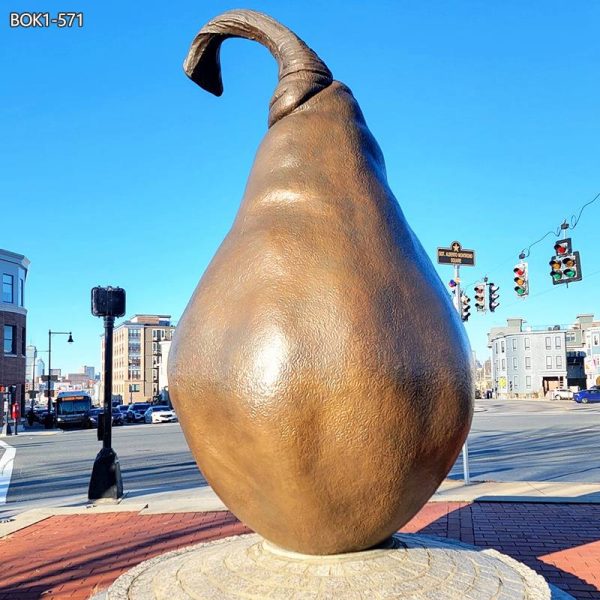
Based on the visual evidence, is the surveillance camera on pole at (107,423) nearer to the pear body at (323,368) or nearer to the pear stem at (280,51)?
the pear stem at (280,51)

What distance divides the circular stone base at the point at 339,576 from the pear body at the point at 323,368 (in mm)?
153

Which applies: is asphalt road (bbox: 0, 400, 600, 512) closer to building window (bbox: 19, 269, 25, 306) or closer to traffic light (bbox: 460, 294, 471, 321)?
traffic light (bbox: 460, 294, 471, 321)

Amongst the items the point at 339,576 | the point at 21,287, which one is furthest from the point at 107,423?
the point at 21,287

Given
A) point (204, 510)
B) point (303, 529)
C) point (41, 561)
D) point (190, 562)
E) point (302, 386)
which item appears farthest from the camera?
point (204, 510)

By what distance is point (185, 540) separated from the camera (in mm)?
6887

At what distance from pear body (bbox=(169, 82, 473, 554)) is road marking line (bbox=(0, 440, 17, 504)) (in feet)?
27.3

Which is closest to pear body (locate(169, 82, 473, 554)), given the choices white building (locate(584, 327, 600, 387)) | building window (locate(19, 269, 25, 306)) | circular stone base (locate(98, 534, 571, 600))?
circular stone base (locate(98, 534, 571, 600))

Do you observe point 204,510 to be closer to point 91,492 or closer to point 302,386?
point 91,492

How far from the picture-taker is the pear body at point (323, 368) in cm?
331

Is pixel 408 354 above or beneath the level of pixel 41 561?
above

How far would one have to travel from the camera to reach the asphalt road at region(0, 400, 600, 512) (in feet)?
36.5

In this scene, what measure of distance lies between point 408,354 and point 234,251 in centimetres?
129

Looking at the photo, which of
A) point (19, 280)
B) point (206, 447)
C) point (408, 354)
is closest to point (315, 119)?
point (408, 354)

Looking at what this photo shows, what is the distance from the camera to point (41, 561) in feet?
20.5
